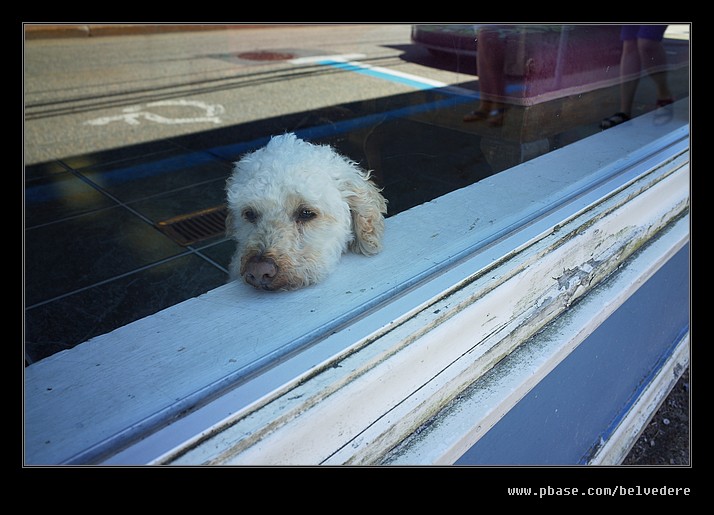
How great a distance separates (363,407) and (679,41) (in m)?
2.12

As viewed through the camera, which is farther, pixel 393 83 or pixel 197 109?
pixel 197 109

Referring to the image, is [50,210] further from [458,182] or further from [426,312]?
[426,312]

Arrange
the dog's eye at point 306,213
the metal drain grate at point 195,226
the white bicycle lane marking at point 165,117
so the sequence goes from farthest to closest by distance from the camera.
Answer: the white bicycle lane marking at point 165,117 < the metal drain grate at point 195,226 < the dog's eye at point 306,213

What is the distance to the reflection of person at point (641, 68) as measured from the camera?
8.32 feet

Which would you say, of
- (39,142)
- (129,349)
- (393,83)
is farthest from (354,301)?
(39,142)

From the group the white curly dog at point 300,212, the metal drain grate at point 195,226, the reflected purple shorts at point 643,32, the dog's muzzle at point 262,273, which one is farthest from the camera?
the metal drain grate at point 195,226

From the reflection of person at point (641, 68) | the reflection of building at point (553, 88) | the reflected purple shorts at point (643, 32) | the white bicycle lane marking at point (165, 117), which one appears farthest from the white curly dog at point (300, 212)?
the white bicycle lane marking at point (165, 117)

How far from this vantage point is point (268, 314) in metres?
1.39

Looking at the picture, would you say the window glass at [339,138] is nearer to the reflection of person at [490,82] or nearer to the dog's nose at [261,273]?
the reflection of person at [490,82]

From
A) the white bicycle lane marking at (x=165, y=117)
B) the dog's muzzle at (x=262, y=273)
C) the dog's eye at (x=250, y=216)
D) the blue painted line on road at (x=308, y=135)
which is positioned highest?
the white bicycle lane marking at (x=165, y=117)

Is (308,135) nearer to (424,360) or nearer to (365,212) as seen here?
(365,212)

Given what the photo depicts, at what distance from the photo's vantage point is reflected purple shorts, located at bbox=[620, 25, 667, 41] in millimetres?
2285

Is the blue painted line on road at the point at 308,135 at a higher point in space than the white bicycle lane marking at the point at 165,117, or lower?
lower

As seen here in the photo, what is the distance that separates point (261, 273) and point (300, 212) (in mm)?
333
